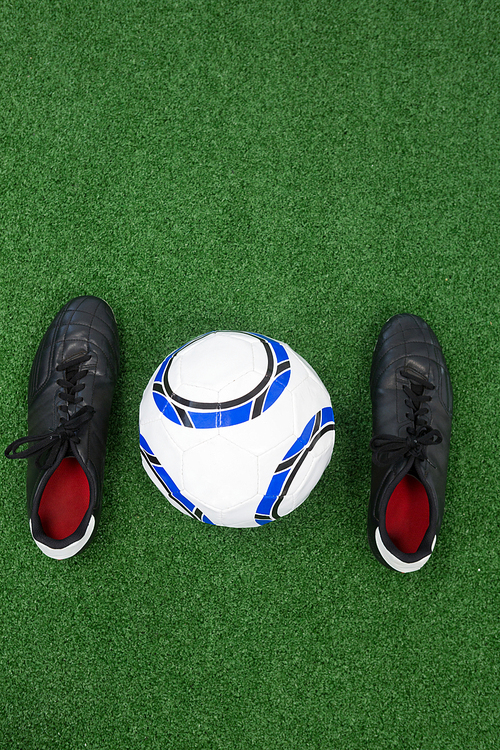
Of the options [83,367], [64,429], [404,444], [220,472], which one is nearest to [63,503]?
[64,429]

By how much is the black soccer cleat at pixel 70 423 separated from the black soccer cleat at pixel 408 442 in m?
0.87

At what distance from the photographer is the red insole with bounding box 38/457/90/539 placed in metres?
1.49

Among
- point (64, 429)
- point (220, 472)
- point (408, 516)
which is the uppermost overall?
point (220, 472)

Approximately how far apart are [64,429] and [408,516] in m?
1.10

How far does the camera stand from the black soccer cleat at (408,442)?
4.66ft

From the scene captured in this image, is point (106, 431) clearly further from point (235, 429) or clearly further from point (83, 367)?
point (235, 429)

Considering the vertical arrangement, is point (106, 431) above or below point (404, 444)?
below

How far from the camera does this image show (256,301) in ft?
5.66

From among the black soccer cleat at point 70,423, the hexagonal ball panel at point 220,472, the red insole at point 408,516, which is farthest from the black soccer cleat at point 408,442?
the black soccer cleat at point 70,423

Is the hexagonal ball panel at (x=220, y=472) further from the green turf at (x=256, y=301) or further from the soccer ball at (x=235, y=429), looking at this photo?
the green turf at (x=256, y=301)

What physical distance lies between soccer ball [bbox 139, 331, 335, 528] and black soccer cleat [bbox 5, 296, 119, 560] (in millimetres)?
341

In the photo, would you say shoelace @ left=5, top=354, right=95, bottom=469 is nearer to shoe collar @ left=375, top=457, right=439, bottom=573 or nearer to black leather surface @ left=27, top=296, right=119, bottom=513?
black leather surface @ left=27, top=296, right=119, bottom=513

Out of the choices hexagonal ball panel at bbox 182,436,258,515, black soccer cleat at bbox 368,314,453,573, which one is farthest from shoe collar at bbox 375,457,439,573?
hexagonal ball panel at bbox 182,436,258,515

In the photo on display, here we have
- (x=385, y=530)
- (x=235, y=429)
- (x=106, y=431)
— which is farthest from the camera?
(x=106, y=431)
